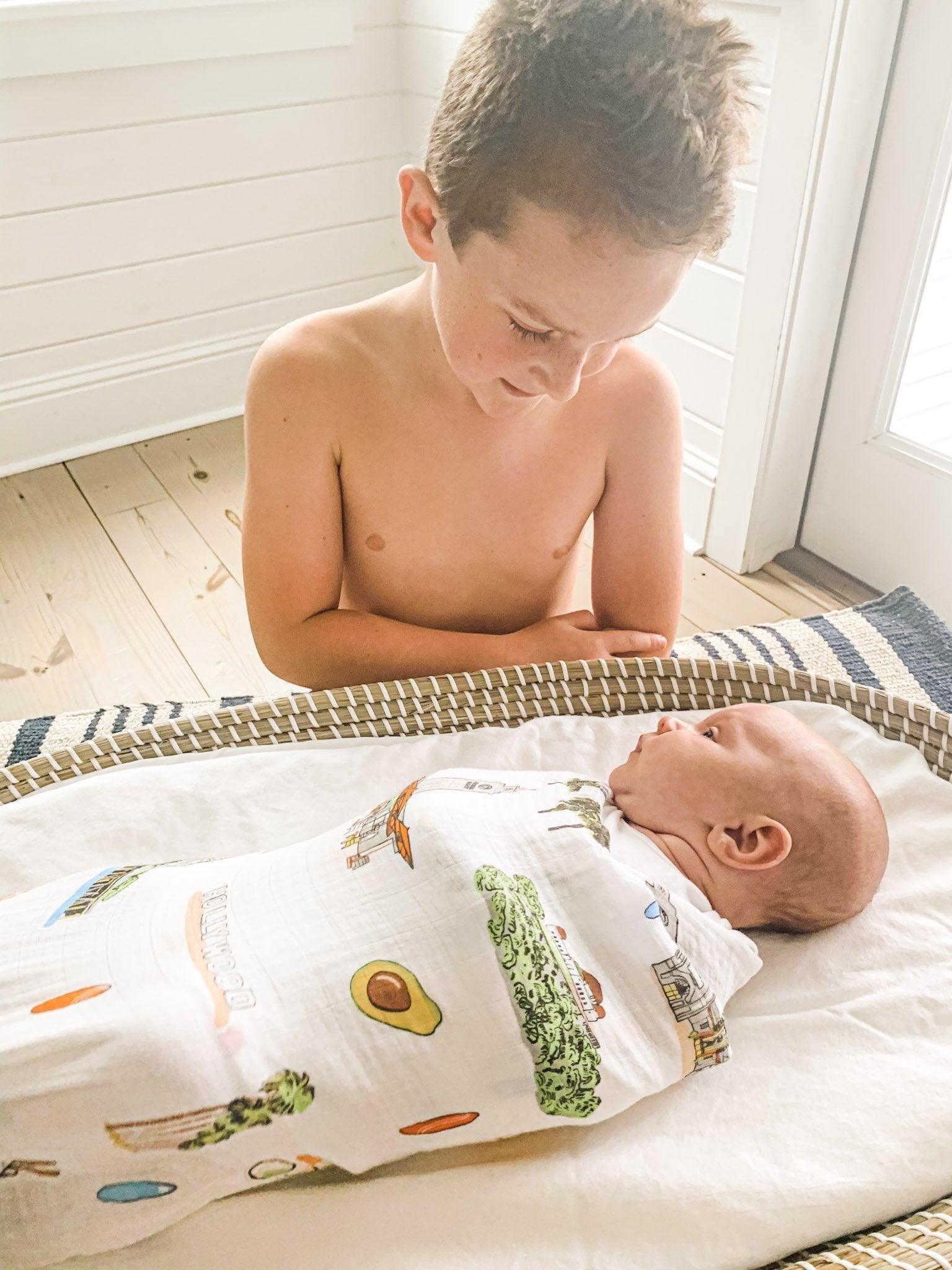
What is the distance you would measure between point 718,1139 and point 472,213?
0.64 m

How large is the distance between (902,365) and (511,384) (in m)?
0.97

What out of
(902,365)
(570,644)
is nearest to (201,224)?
(902,365)

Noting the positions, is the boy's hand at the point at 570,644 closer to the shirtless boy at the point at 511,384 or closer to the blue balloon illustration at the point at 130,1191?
Answer: the shirtless boy at the point at 511,384

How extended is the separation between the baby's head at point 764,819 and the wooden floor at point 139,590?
79cm

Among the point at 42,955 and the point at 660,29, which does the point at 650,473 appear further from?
the point at 42,955

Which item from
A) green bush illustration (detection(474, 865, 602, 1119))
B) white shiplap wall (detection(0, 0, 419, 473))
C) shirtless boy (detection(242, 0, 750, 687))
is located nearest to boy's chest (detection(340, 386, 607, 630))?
shirtless boy (detection(242, 0, 750, 687))

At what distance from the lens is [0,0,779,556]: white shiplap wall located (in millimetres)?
1755

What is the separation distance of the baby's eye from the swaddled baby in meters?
0.33

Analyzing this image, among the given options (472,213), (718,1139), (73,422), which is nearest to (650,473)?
(472,213)

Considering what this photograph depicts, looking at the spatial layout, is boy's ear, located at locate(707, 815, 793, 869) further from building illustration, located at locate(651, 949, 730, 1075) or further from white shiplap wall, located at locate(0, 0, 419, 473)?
white shiplap wall, located at locate(0, 0, 419, 473)

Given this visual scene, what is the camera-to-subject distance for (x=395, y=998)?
0.60m

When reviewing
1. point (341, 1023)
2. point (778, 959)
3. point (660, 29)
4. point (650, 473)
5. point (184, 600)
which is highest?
point (660, 29)

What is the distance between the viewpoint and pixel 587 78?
558 mm

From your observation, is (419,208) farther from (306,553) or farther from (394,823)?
(394,823)
